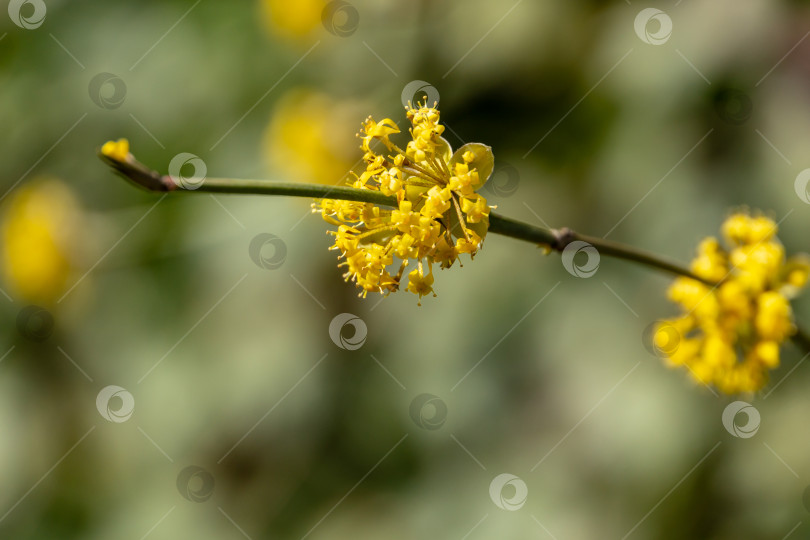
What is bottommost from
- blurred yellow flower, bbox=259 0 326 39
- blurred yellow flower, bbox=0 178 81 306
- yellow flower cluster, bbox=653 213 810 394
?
blurred yellow flower, bbox=0 178 81 306

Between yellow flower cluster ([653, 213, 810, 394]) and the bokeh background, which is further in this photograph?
the bokeh background

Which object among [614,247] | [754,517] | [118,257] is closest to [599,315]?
[754,517]

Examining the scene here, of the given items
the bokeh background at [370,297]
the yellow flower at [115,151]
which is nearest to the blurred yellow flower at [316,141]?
the bokeh background at [370,297]

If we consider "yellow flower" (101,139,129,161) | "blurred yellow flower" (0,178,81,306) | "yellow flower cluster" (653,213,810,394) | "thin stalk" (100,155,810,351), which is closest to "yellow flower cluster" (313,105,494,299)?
"thin stalk" (100,155,810,351)

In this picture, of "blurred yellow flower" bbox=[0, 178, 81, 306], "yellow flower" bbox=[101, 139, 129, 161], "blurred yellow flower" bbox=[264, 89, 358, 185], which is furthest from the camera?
"blurred yellow flower" bbox=[0, 178, 81, 306]

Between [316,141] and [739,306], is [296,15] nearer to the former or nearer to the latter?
[316,141]

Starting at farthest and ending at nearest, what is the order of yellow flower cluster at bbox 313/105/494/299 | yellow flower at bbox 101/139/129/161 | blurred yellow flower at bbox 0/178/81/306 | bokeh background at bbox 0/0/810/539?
blurred yellow flower at bbox 0/178/81/306 → bokeh background at bbox 0/0/810/539 → yellow flower cluster at bbox 313/105/494/299 → yellow flower at bbox 101/139/129/161

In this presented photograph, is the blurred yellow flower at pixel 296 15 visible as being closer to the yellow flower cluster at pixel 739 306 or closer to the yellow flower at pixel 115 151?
the yellow flower cluster at pixel 739 306

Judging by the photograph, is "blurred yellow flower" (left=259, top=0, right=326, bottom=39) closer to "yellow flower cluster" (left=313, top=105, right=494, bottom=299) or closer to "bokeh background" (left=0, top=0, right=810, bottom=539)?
"bokeh background" (left=0, top=0, right=810, bottom=539)
